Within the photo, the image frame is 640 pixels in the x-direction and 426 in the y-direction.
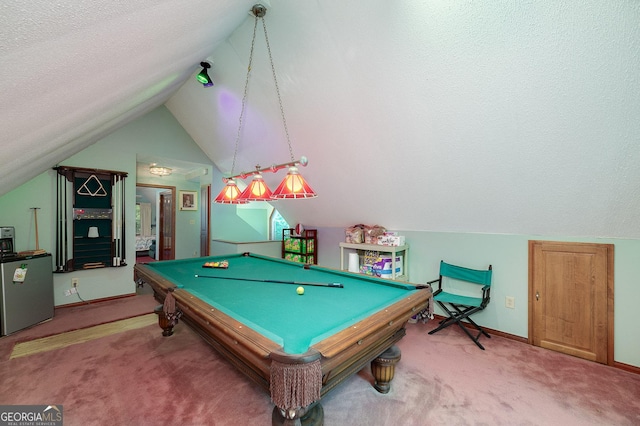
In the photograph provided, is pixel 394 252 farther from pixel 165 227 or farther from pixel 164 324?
pixel 165 227

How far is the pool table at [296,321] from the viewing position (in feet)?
3.39

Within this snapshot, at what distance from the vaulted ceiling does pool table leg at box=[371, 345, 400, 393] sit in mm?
1790

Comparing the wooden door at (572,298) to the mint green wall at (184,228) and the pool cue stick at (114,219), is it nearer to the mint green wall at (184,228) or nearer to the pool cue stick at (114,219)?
the pool cue stick at (114,219)

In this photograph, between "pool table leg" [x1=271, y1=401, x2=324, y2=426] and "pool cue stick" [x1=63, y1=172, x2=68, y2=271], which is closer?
"pool table leg" [x1=271, y1=401, x2=324, y2=426]

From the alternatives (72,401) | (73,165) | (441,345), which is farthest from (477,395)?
(73,165)

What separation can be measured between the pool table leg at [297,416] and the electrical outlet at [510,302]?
250 cm

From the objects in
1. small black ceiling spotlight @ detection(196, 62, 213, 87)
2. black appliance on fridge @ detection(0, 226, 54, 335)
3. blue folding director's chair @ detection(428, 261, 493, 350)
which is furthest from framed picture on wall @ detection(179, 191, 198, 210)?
blue folding director's chair @ detection(428, 261, 493, 350)

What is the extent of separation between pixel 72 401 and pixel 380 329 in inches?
86.6

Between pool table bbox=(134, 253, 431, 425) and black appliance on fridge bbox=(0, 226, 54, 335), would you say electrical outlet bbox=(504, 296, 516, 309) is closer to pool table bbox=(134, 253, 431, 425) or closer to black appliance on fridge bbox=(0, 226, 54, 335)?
pool table bbox=(134, 253, 431, 425)

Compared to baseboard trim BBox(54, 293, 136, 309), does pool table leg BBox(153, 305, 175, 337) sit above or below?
above

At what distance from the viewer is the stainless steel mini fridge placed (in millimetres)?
2797

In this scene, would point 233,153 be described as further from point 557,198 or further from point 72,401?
point 557,198

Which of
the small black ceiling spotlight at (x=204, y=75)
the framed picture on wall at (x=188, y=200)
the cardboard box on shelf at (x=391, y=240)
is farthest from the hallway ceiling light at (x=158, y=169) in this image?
the cardboard box on shelf at (x=391, y=240)

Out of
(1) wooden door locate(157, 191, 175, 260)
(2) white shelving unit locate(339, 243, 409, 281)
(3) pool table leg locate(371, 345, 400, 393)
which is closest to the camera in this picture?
(3) pool table leg locate(371, 345, 400, 393)
